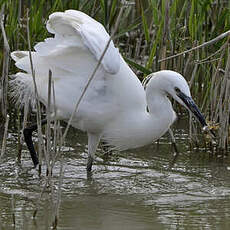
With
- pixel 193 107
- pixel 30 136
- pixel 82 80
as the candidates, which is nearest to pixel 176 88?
pixel 193 107

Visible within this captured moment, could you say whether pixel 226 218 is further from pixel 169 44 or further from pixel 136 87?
pixel 169 44

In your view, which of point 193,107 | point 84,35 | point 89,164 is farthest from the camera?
point 89,164

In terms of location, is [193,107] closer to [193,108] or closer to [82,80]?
[193,108]

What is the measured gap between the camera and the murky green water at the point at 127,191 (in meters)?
3.87

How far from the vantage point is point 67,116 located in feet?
16.3

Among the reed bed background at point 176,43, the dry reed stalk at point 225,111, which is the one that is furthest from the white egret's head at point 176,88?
the dry reed stalk at point 225,111

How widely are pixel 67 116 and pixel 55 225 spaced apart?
1.52 metres

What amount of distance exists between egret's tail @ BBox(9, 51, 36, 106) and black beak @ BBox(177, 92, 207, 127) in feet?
4.05

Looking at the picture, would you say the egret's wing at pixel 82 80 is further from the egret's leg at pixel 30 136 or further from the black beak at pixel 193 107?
the black beak at pixel 193 107

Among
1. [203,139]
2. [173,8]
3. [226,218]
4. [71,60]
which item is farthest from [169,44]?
[226,218]

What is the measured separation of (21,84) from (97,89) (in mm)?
764

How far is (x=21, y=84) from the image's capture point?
535 centimetres

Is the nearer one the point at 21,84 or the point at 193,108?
the point at 193,108

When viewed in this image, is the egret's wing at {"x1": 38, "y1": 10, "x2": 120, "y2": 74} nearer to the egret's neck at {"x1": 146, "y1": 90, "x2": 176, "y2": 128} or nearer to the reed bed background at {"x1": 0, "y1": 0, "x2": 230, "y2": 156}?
the egret's neck at {"x1": 146, "y1": 90, "x2": 176, "y2": 128}
